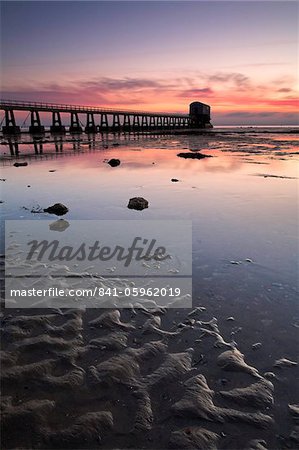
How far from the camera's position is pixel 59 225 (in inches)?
316

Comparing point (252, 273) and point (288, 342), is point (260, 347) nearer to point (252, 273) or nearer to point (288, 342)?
point (288, 342)

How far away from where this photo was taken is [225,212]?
9.74m

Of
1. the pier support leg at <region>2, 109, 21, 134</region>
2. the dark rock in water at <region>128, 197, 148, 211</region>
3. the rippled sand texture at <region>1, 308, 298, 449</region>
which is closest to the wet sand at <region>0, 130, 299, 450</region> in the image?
the rippled sand texture at <region>1, 308, 298, 449</region>

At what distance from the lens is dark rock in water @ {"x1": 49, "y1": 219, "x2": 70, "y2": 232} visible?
25.8 feet

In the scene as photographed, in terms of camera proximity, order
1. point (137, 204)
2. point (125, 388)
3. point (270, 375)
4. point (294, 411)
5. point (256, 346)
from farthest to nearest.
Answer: point (137, 204) → point (256, 346) → point (270, 375) → point (125, 388) → point (294, 411)

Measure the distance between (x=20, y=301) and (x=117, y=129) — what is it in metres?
92.5

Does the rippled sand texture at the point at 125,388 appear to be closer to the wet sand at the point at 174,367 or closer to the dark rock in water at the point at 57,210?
the wet sand at the point at 174,367

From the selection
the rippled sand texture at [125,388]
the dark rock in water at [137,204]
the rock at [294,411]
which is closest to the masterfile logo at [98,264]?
the rippled sand texture at [125,388]

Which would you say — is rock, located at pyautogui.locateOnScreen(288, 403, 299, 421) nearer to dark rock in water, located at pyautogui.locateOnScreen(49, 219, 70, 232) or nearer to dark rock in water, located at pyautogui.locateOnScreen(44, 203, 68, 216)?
dark rock in water, located at pyautogui.locateOnScreen(49, 219, 70, 232)

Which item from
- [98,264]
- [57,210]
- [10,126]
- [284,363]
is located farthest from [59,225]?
[10,126]

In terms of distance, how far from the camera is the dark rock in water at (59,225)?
7857 mm

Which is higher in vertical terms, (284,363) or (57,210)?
(57,210)

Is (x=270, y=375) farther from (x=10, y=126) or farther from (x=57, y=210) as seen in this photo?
(x=10, y=126)

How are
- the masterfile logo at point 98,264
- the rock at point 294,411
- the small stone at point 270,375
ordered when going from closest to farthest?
the rock at point 294,411 < the small stone at point 270,375 < the masterfile logo at point 98,264
